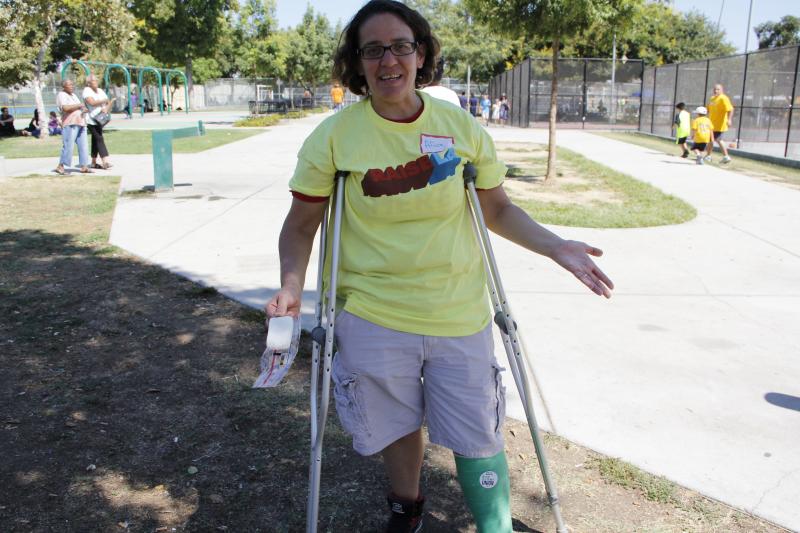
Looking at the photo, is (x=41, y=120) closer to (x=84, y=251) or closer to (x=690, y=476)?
(x=84, y=251)

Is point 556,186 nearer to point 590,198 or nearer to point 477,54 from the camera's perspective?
point 590,198

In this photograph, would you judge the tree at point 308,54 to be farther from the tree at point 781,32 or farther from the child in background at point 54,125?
the tree at point 781,32

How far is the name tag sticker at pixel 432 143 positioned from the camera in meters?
2.16

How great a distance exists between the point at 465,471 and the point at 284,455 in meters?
1.31

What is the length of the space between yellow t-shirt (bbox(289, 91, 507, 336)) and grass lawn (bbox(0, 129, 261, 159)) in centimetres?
1500

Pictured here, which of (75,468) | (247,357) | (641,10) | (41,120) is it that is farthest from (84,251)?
(41,120)

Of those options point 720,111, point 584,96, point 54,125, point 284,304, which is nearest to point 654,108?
point 584,96

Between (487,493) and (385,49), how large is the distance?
4.59 ft

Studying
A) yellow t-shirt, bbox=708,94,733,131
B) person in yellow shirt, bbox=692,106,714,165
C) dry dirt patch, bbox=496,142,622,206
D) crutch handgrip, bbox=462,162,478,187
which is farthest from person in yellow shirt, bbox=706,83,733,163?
crutch handgrip, bbox=462,162,478,187

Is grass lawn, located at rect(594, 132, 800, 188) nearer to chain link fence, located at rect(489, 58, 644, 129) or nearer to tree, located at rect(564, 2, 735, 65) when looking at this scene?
chain link fence, located at rect(489, 58, 644, 129)

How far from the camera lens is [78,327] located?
15.9 feet

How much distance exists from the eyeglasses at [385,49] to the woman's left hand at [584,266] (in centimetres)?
78

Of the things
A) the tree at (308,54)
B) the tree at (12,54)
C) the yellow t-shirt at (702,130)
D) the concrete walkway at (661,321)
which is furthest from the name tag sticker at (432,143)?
the tree at (308,54)

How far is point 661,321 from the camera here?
5.13 meters
